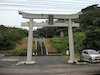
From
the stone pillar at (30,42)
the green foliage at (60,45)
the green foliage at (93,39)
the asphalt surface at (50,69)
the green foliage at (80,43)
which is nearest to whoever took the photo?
the asphalt surface at (50,69)

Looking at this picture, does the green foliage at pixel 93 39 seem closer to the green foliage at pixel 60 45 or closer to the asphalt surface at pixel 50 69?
the green foliage at pixel 60 45

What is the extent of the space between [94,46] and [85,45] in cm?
178

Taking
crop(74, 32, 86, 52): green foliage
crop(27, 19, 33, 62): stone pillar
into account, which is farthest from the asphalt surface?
crop(74, 32, 86, 52): green foliage

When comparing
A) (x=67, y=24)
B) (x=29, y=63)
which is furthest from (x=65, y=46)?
(x=29, y=63)

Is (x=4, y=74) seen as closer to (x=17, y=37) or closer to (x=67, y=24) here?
(x=67, y=24)

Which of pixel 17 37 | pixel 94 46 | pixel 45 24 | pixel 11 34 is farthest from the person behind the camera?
pixel 17 37

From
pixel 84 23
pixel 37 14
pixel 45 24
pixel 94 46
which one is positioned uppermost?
pixel 84 23

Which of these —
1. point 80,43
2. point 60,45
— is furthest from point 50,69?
point 60,45

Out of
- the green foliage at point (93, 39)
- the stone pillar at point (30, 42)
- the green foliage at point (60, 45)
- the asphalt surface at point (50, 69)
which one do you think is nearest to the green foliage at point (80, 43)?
the green foliage at point (93, 39)

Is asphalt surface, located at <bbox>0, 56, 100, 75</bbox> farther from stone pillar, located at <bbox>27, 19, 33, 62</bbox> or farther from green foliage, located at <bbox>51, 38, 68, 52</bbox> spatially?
green foliage, located at <bbox>51, 38, 68, 52</bbox>

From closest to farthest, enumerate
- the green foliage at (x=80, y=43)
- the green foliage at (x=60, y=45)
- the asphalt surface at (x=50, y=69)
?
the asphalt surface at (x=50, y=69)
the green foliage at (x=80, y=43)
the green foliage at (x=60, y=45)

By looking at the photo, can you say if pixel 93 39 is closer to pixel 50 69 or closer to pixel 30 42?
pixel 30 42

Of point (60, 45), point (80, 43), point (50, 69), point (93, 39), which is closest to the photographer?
point (50, 69)

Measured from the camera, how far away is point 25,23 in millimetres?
17547
